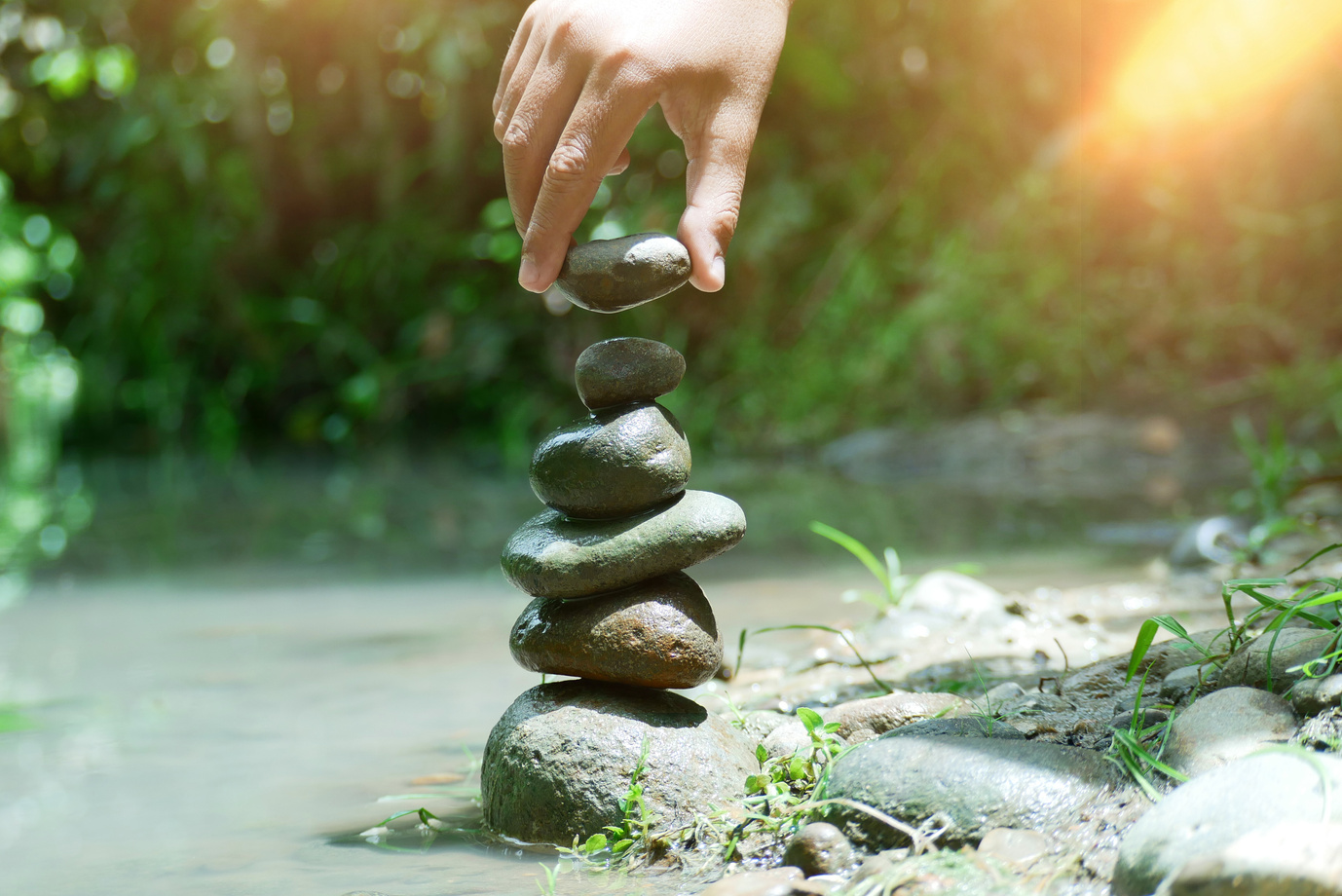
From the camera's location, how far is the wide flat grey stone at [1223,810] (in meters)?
1.30

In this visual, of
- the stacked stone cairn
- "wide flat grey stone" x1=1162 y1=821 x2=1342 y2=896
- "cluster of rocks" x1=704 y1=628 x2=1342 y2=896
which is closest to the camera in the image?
"wide flat grey stone" x1=1162 y1=821 x2=1342 y2=896

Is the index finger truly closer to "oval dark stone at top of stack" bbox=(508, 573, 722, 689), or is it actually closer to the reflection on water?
"oval dark stone at top of stack" bbox=(508, 573, 722, 689)

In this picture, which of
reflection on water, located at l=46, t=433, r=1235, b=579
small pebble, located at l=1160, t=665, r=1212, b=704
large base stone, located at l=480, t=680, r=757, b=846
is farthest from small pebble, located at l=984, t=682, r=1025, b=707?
reflection on water, located at l=46, t=433, r=1235, b=579

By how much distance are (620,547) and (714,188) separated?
641 mm

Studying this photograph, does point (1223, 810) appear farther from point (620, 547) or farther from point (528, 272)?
point (528, 272)

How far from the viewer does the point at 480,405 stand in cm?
997

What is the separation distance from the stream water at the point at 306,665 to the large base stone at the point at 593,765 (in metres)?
0.08

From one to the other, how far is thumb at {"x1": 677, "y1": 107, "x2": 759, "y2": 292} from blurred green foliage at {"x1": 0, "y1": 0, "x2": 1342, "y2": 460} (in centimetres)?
565

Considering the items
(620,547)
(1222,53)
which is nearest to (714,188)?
(620,547)

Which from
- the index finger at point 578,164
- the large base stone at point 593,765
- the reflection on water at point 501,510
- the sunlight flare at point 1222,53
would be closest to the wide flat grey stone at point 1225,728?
the large base stone at point 593,765

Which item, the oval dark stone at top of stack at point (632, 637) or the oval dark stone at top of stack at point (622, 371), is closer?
the oval dark stone at top of stack at point (632, 637)

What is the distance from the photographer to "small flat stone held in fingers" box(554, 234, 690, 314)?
6.44 ft

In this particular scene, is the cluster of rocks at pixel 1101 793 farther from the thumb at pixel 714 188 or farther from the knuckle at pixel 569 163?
the knuckle at pixel 569 163

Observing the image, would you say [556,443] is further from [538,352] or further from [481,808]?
[538,352]
